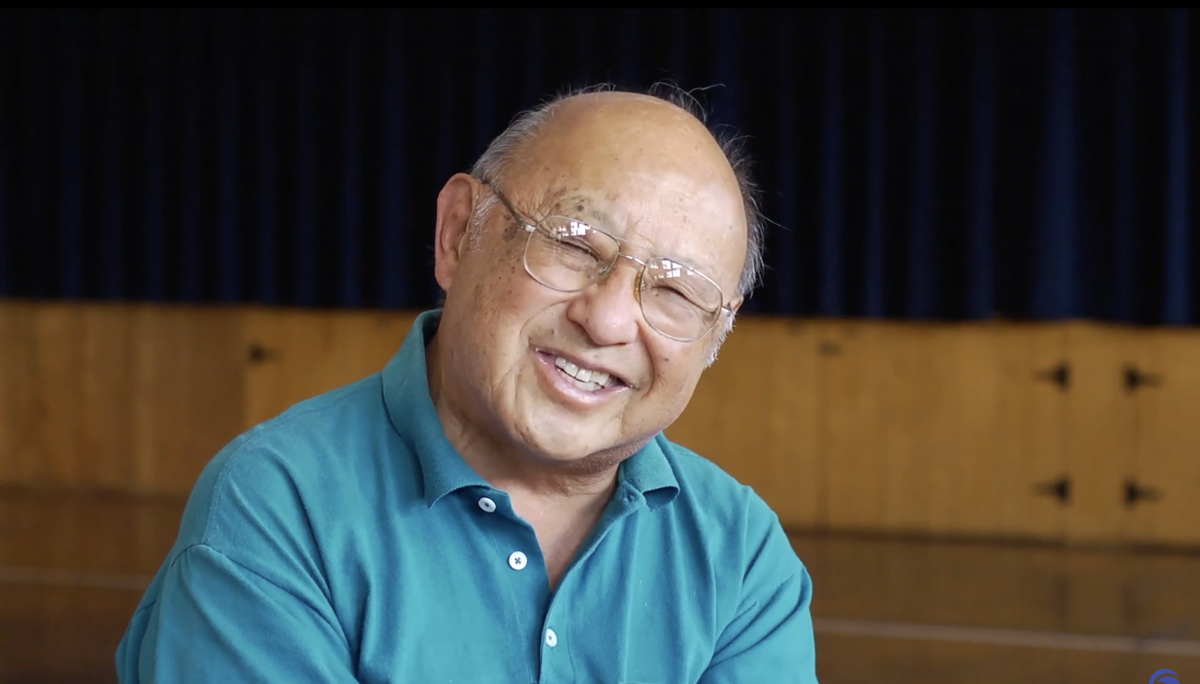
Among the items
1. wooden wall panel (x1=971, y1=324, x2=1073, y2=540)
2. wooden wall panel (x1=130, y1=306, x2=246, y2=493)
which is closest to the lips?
wooden wall panel (x1=971, y1=324, x2=1073, y2=540)

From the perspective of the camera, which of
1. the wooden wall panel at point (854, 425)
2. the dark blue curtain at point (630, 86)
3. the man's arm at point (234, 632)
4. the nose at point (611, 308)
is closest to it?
the man's arm at point (234, 632)

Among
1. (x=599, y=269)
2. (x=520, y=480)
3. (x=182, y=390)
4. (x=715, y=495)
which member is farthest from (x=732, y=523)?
(x=182, y=390)

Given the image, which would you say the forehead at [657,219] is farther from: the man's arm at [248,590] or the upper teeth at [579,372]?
the man's arm at [248,590]

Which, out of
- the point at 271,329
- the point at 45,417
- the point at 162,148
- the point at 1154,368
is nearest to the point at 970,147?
the point at 1154,368

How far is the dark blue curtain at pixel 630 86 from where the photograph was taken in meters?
5.21

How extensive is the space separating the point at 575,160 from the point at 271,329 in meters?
4.96

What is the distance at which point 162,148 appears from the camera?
6020 mm

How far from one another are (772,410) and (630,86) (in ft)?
4.92

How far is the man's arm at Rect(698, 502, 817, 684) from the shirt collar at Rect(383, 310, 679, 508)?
13 cm

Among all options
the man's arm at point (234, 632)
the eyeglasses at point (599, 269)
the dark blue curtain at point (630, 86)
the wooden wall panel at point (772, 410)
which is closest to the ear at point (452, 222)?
the eyeglasses at point (599, 269)

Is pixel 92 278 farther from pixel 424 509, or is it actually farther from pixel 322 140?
pixel 424 509

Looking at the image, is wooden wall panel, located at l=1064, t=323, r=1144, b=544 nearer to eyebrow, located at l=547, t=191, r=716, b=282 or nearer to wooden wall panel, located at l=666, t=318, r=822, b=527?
wooden wall panel, located at l=666, t=318, r=822, b=527

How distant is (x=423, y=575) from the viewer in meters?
1.25

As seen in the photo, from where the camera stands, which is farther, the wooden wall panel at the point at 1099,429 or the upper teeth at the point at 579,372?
the wooden wall panel at the point at 1099,429
